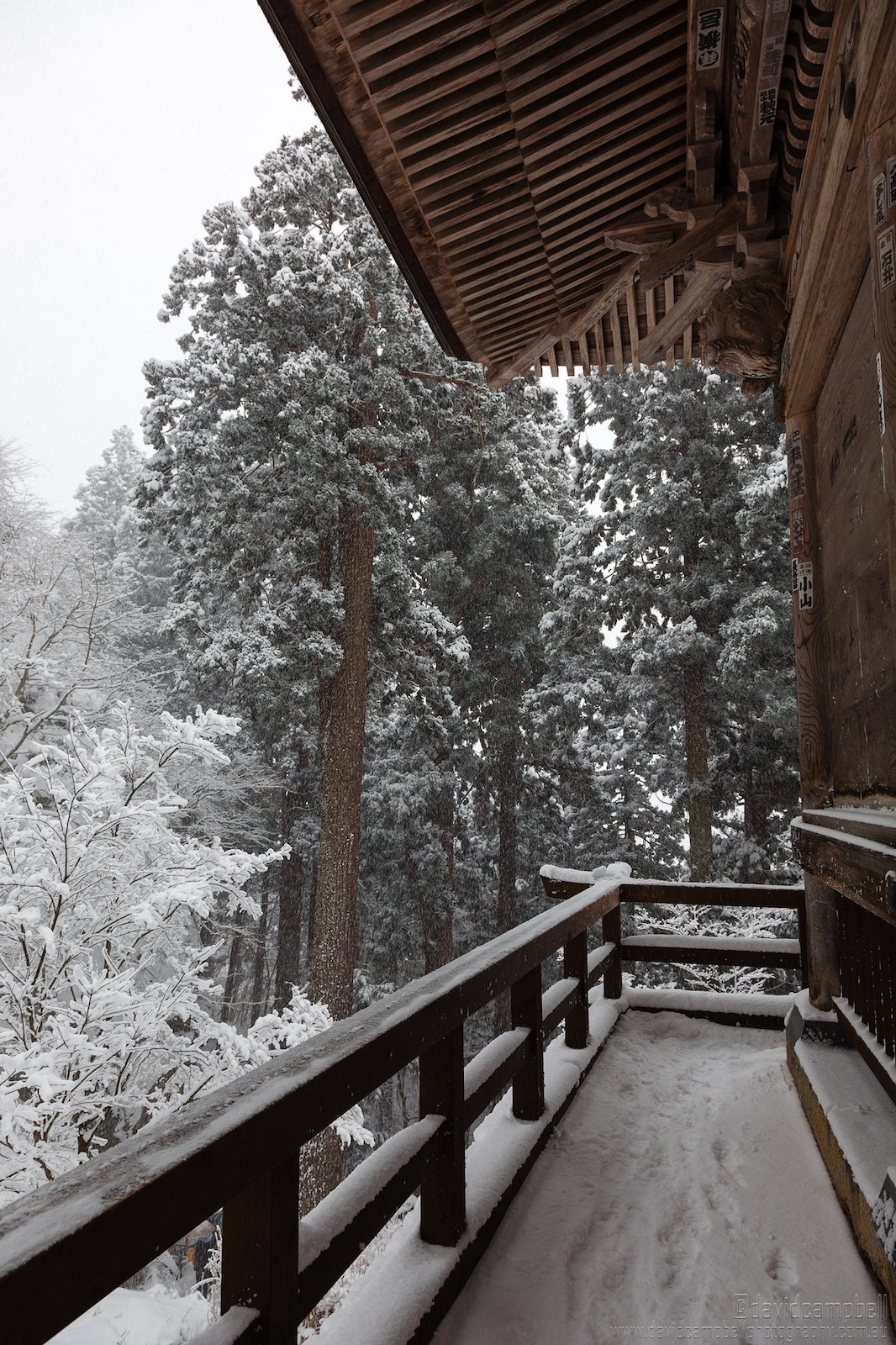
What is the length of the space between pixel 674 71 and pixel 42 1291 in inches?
138

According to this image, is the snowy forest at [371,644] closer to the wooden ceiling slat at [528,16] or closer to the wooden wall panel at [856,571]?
the wooden wall panel at [856,571]

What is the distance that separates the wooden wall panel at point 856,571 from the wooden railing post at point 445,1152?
1.44m

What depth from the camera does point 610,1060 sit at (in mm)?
4012

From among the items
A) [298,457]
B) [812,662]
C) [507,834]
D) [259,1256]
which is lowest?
[507,834]

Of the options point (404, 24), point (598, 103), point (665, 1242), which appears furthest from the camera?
point (598, 103)

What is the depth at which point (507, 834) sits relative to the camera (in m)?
17.0

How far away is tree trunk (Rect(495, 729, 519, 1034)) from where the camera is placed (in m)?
16.5

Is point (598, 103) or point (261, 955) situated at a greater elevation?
point (598, 103)

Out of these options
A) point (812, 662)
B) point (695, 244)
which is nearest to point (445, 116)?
point (695, 244)

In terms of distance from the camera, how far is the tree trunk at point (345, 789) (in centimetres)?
1096

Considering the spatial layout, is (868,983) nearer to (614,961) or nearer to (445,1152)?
(445,1152)

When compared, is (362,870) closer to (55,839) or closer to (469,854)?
(469,854)

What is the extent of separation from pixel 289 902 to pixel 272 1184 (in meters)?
17.4

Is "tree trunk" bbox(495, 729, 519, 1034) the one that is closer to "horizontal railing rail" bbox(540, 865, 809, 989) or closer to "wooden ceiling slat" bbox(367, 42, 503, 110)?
"horizontal railing rail" bbox(540, 865, 809, 989)
